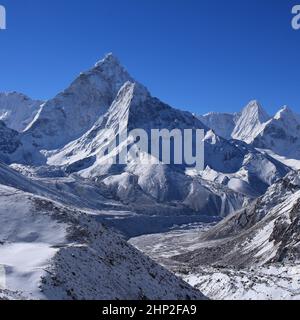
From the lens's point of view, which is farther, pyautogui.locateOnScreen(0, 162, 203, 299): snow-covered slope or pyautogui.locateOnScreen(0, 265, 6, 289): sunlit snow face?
pyautogui.locateOnScreen(0, 162, 203, 299): snow-covered slope

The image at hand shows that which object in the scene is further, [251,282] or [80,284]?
[251,282]

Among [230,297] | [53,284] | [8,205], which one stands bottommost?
[230,297]

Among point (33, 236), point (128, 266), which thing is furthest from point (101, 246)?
point (33, 236)

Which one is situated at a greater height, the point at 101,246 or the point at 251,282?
the point at 101,246

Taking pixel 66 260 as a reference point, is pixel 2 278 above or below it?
below

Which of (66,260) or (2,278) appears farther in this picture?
(66,260)

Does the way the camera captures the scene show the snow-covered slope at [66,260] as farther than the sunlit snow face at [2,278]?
Yes

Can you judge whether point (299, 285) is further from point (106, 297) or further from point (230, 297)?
point (106, 297)

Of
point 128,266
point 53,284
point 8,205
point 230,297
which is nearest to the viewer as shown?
point 53,284
